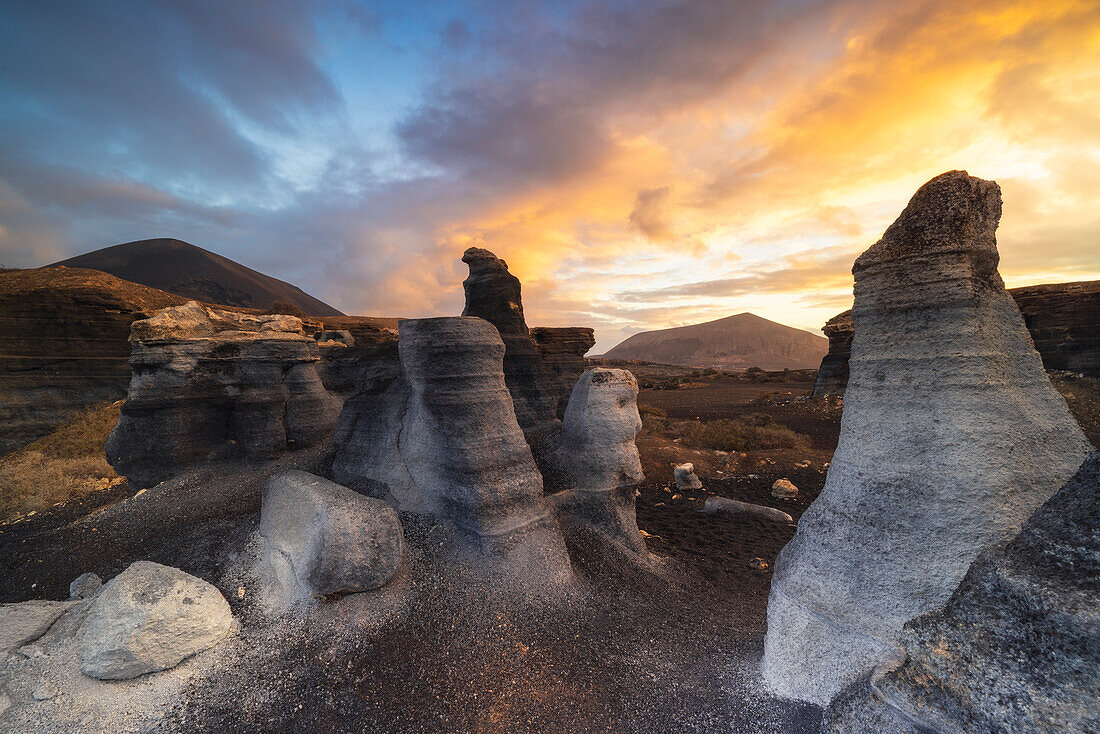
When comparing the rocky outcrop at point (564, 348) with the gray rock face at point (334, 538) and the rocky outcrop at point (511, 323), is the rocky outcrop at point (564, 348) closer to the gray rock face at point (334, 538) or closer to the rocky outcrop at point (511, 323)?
the rocky outcrop at point (511, 323)

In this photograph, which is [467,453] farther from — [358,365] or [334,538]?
[358,365]

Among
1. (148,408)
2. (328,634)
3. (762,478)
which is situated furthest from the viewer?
(762,478)

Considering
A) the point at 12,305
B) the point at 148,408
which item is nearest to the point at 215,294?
the point at 12,305

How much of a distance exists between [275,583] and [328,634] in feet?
3.03

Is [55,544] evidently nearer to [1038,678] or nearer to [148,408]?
[148,408]

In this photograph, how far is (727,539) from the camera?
7512 millimetres

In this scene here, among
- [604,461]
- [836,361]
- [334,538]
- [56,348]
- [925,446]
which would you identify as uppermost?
[56,348]

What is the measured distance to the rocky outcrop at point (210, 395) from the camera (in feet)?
21.2

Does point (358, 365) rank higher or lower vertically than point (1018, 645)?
higher

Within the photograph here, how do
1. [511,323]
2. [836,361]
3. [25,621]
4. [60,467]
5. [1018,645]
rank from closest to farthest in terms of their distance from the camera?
[1018,645]
[25,621]
[60,467]
[511,323]
[836,361]

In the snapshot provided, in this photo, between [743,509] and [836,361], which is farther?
[836,361]

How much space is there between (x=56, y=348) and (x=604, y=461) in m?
15.2

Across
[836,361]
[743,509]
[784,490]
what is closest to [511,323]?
[743,509]

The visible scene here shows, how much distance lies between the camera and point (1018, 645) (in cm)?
159
